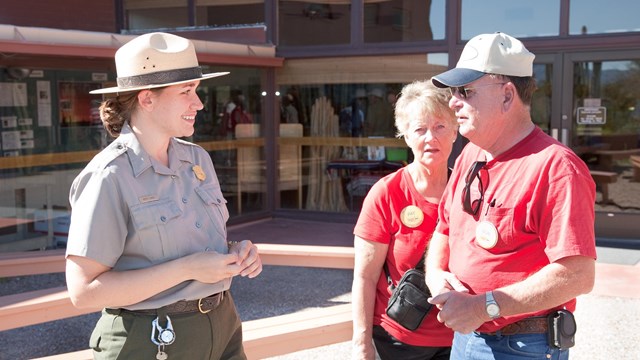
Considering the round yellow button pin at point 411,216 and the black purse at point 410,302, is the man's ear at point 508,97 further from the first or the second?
the black purse at point 410,302

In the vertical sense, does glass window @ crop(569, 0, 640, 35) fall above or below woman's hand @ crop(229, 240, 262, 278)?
above

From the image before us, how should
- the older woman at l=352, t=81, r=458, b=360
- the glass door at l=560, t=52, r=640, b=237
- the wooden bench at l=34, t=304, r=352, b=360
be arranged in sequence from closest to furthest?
the older woman at l=352, t=81, r=458, b=360
the wooden bench at l=34, t=304, r=352, b=360
the glass door at l=560, t=52, r=640, b=237

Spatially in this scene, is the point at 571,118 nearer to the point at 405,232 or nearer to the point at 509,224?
the point at 405,232

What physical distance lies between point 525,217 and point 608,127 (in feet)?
22.2

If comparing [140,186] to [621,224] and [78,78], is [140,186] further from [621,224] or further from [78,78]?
[621,224]

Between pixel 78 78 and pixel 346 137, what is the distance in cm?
360

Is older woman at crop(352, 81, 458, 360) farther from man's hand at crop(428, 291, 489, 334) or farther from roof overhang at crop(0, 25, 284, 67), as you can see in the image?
roof overhang at crop(0, 25, 284, 67)

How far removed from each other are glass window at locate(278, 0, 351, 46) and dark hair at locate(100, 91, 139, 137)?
723cm

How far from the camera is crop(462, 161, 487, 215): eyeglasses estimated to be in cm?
221

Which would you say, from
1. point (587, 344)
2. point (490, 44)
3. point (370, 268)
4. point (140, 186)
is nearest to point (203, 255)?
point (140, 186)

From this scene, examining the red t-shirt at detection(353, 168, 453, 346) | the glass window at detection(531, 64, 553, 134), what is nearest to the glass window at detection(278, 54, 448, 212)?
the glass window at detection(531, 64, 553, 134)

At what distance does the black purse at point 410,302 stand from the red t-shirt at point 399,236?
0.09 meters

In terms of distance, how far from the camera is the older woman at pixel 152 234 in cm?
203

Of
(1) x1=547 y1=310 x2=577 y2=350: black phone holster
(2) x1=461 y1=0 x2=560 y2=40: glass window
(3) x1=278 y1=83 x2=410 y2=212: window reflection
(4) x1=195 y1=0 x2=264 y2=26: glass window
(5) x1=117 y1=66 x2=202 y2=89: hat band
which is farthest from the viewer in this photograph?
(4) x1=195 y1=0 x2=264 y2=26: glass window
